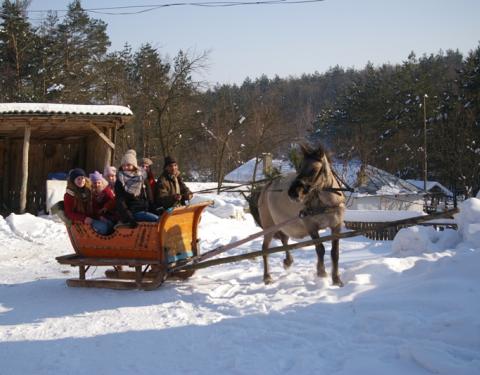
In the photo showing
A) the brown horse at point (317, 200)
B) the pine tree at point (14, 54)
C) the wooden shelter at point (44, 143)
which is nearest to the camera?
the brown horse at point (317, 200)

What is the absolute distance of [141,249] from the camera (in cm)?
661

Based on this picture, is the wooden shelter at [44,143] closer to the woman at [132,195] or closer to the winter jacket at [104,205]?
the winter jacket at [104,205]

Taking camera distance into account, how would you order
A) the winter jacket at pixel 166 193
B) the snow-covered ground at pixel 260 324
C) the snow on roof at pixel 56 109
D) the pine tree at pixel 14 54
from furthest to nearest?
1. the pine tree at pixel 14 54
2. the snow on roof at pixel 56 109
3. the winter jacket at pixel 166 193
4. the snow-covered ground at pixel 260 324

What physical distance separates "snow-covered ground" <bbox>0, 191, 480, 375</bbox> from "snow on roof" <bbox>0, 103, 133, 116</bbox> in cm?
709

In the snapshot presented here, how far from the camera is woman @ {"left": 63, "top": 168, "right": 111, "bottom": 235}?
6.81 meters

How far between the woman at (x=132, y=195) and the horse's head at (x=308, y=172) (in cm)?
194

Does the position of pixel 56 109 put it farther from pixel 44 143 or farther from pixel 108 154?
pixel 44 143

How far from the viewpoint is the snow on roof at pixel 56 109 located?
1339 centimetres

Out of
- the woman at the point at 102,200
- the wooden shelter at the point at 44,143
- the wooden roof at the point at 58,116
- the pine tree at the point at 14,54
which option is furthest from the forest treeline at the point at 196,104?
the woman at the point at 102,200

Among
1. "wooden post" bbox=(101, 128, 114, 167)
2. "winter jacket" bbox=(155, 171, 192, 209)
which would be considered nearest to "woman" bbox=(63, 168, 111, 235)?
"winter jacket" bbox=(155, 171, 192, 209)

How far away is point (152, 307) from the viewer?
5699 mm

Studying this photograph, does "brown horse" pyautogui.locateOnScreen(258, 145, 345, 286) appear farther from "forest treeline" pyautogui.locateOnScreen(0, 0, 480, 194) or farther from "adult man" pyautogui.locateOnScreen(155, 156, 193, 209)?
"forest treeline" pyautogui.locateOnScreen(0, 0, 480, 194)

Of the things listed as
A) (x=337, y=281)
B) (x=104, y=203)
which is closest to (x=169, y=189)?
(x=104, y=203)

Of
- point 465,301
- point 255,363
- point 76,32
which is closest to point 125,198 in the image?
point 255,363
